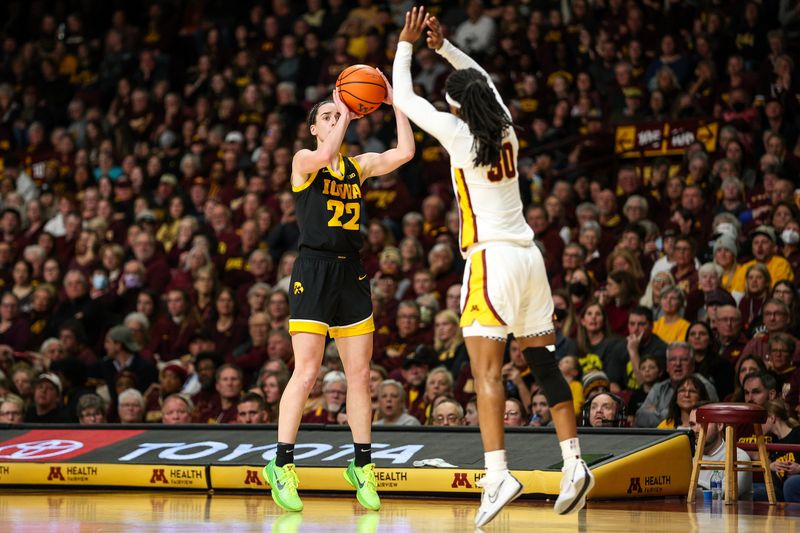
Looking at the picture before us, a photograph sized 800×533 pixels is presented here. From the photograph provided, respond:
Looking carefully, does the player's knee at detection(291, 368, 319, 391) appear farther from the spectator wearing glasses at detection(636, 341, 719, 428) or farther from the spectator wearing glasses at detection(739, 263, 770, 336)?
the spectator wearing glasses at detection(739, 263, 770, 336)

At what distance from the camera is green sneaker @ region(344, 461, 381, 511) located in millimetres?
7188

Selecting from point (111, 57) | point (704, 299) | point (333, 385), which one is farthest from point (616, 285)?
point (111, 57)

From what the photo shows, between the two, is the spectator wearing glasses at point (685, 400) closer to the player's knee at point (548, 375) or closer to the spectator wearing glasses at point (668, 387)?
the spectator wearing glasses at point (668, 387)

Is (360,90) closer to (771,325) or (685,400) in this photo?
(685,400)

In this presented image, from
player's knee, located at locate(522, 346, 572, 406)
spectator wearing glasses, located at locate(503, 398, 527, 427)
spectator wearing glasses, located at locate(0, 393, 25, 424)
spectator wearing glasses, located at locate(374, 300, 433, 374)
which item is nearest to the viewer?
player's knee, located at locate(522, 346, 572, 406)

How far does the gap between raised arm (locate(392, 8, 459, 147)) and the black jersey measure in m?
1.10

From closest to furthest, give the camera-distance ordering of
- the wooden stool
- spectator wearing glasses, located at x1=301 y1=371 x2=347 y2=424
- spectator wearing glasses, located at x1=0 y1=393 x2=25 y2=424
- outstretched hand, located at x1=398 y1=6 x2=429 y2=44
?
outstretched hand, located at x1=398 y1=6 x2=429 y2=44
the wooden stool
spectator wearing glasses, located at x1=301 y1=371 x2=347 y2=424
spectator wearing glasses, located at x1=0 y1=393 x2=25 y2=424

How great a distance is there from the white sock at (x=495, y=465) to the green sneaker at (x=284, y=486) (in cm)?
142

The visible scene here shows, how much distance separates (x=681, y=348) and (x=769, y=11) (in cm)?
676

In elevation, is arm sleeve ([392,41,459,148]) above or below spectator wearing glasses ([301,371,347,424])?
above

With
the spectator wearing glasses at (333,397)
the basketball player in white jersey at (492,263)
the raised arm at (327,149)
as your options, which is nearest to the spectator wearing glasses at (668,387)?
the spectator wearing glasses at (333,397)

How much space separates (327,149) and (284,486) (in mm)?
1918

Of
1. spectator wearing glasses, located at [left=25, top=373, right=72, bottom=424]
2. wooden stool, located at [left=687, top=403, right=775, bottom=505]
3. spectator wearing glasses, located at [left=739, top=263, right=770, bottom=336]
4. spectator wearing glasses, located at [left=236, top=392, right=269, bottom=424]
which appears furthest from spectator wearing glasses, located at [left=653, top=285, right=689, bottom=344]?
spectator wearing glasses, located at [left=25, top=373, right=72, bottom=424]

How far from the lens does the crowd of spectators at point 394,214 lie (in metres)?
10.7
